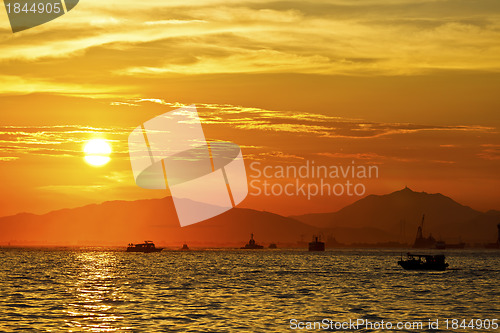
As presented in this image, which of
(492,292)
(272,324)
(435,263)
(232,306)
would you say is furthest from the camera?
(435,263)

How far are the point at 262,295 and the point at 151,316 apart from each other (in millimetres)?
25834

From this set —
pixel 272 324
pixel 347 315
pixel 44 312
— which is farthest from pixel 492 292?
pixel 44 312

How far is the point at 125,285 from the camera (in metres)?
111

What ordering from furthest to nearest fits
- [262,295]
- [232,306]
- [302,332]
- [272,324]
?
[262,295]
[232,306]
[272,324]
[302,332]

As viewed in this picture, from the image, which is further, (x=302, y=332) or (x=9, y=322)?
(x=9, y=322)

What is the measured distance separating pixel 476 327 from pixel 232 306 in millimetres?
25935

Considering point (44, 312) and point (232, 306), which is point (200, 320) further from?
point (44, 312)

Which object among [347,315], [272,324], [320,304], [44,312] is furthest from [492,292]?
[44,312]

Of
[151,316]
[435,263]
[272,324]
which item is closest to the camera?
[272,324]

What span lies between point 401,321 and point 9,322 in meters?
34.5

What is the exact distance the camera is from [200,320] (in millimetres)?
64500

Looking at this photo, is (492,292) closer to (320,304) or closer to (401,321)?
(320,304)

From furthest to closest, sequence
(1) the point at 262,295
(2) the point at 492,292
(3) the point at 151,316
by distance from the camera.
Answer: (2) the point at 492,292, (1) the point at 262,295, (3) the point at 151,316

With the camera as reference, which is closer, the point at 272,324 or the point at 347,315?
the point at 272,324
